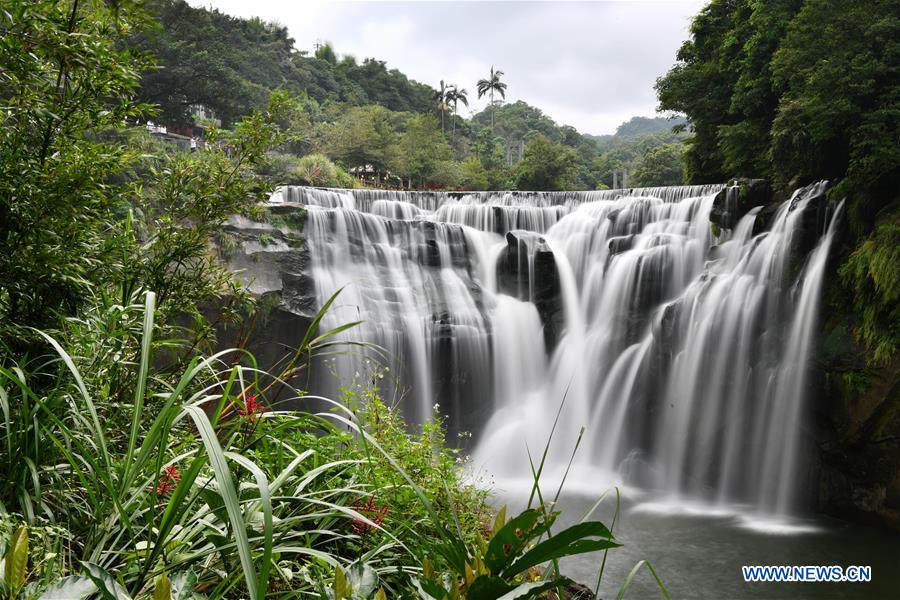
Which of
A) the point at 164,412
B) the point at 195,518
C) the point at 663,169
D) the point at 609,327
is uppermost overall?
the point at 663,169

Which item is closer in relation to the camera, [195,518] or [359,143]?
[195,518]

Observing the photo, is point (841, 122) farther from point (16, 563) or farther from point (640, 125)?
point (640, 125)

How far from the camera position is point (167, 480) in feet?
5.90

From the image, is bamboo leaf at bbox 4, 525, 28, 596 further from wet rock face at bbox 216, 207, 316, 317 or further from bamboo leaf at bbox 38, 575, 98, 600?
wet rock face at bbox 216, 207, 316, 317

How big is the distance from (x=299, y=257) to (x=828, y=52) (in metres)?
10.5

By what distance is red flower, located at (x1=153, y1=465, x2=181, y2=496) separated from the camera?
1.76 meters

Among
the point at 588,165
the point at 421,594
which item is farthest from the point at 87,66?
the point at 588,165

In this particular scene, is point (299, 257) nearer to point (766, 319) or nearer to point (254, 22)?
point (766, 319)

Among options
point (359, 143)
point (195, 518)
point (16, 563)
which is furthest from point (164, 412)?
point (359, 143)

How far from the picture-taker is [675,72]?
15875mm

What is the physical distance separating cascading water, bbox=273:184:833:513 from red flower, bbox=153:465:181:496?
17.1ft

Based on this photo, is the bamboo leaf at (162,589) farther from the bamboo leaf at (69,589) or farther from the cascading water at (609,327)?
the cascading water at (609,327)

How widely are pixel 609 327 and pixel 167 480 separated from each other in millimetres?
10352

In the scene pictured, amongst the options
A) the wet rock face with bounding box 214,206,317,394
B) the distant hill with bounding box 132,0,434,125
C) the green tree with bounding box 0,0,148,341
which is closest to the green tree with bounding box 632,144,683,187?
the distant hill with bounding box 132,0,434,125
